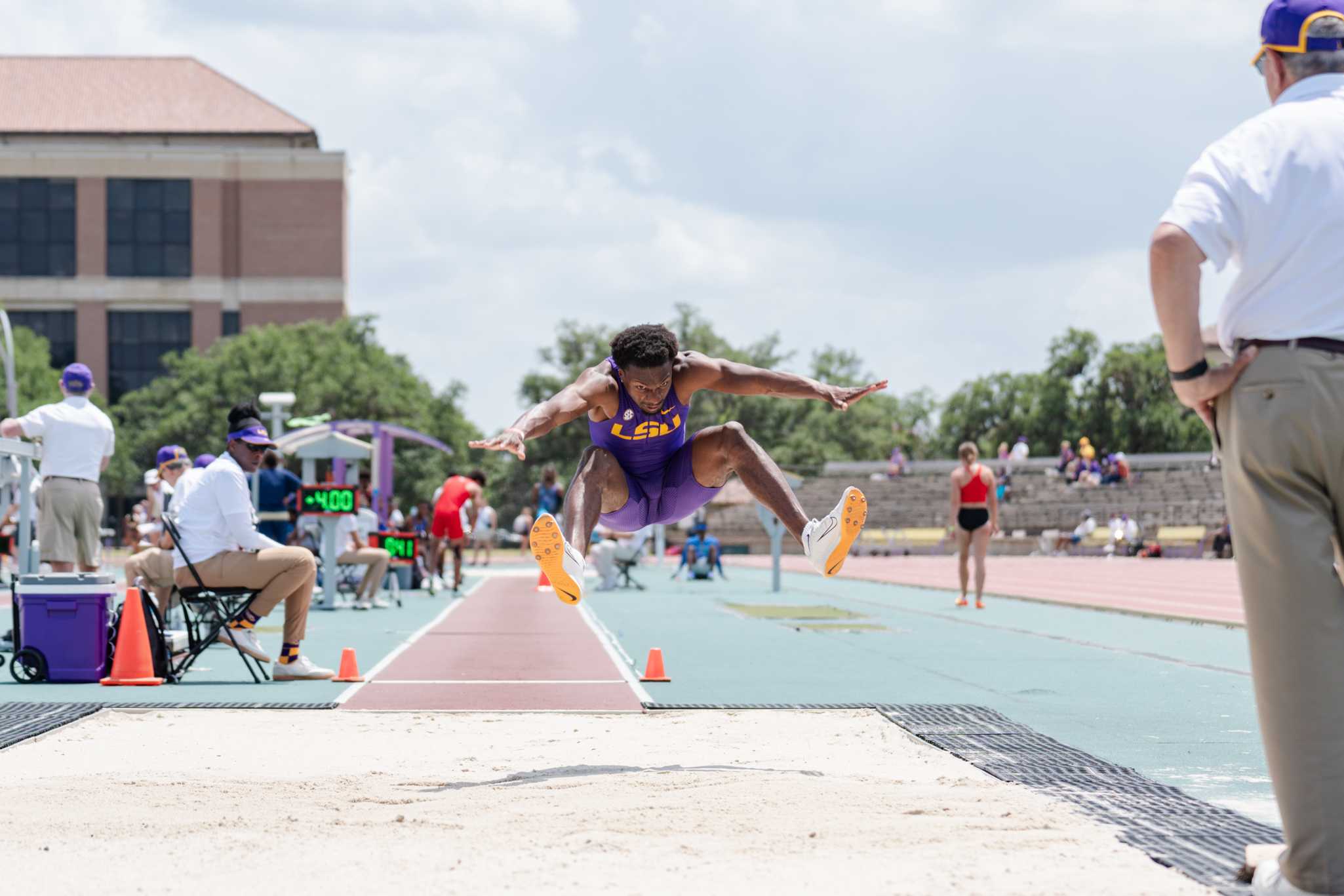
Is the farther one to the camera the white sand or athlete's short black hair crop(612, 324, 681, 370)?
athlete's short black hair crop(612, 324, 681, 370)

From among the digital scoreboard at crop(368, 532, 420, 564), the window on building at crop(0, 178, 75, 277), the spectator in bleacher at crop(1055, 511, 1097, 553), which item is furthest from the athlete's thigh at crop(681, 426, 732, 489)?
the window on building at crop(0, 178, 75, 277)

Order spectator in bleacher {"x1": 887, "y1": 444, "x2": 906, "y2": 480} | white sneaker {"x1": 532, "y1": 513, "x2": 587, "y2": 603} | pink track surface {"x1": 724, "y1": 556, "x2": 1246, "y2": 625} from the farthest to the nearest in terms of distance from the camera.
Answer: spectator in bleacher {"x1": 887, "y1": 444, "x2": 906, "y2": 480} < pink track surface {"x1": 724, "y1": 556, "x2": 1246, "y2": 625} < white sneaker {"x1": 532, "y1": 513, "x2": 587, "y2": 603}

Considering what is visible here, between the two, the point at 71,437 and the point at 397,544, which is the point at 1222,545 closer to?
the point at 397,544

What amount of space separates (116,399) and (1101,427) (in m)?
51.2

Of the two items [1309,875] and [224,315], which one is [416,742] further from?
[224,315]

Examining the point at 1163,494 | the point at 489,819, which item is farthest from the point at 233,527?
the point at 1163,494

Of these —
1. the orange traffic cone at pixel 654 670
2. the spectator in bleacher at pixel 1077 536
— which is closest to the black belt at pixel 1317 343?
the orange traffic cone at pixel 654 670

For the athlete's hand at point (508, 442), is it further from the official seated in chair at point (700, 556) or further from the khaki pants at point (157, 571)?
the official seated in chair at point (700, 556)

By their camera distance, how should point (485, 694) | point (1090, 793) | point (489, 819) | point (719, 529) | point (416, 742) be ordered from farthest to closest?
1. point (719, 529)
2. point (485, 694)
3. point (416, 742)
4. point (1090, 793)
5. point (489, 819)

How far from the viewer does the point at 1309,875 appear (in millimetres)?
3838

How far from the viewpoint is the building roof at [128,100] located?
3118 inches

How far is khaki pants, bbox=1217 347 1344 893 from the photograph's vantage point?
12.6 ft

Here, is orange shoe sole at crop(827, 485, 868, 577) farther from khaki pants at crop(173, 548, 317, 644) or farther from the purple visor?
the purple visor

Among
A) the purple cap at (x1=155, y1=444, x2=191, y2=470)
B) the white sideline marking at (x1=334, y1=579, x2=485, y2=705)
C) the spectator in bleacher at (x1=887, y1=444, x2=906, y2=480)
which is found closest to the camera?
the white sideline marking at (x1=334, y1=579, x2=485, y2=705)
